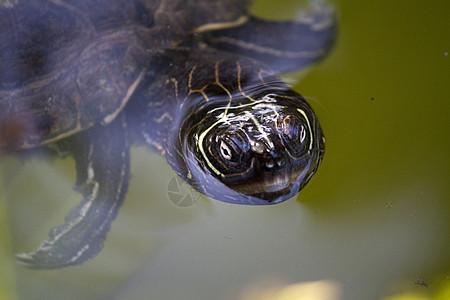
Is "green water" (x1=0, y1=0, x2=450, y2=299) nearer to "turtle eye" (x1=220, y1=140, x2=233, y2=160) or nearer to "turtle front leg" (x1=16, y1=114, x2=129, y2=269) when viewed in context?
"turtle front leg" (x1=16, y1=114, x2=129, y2=269)

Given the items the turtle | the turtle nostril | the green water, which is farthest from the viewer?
the green water

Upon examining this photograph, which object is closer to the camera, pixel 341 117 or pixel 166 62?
pixel 166 62

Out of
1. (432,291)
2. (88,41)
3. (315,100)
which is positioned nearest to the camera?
(88,41)

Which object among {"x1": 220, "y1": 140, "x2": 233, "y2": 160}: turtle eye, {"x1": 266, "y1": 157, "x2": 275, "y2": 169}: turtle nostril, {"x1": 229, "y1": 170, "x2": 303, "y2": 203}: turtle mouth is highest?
{"x1": 266, "y1": 157, "x2": 275, "y2": 169}: turtle nostril

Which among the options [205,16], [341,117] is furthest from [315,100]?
[205,16]

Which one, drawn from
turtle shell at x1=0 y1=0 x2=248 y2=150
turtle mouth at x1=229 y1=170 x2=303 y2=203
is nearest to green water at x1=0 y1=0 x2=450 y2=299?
turtle shell at x1=0 y1=0 x2=248 y2=150

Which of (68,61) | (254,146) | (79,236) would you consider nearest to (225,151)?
(254,146)

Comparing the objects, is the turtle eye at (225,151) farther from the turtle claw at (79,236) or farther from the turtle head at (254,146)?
the turtle claw at (79,236)

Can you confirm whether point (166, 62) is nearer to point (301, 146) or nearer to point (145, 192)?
point (145, 192)
